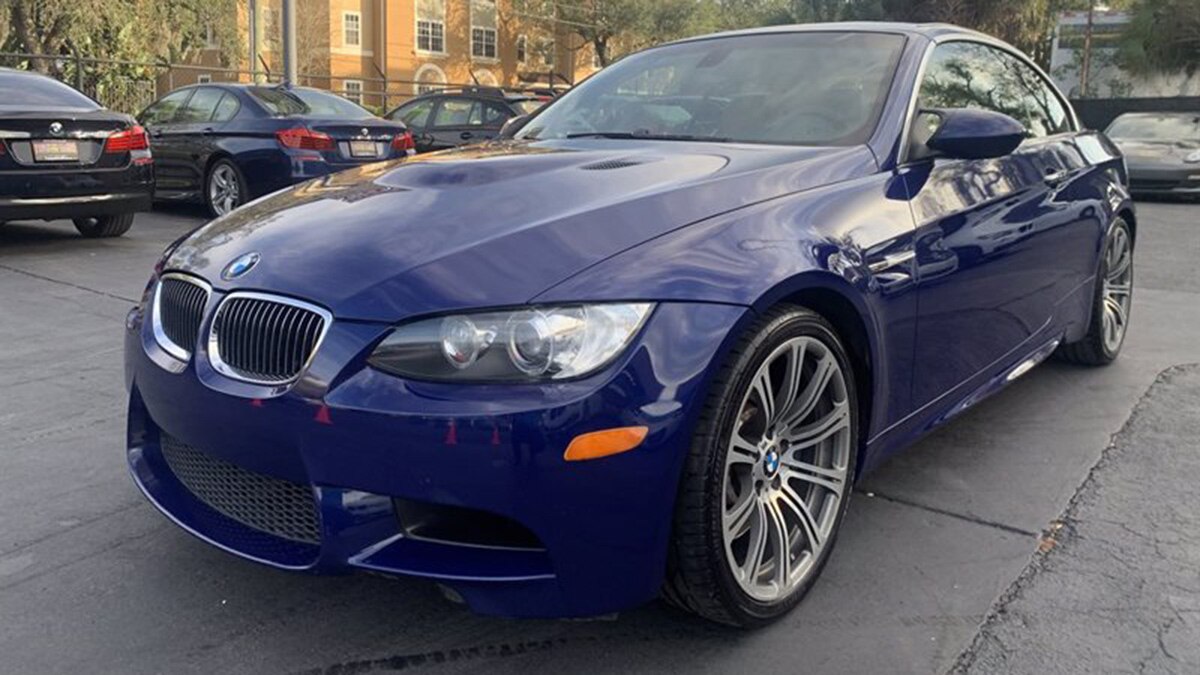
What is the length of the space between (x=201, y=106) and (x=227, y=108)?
59 centimetres

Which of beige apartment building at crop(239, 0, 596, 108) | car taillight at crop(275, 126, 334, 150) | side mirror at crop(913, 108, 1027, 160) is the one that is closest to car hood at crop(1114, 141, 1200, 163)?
car taillight at crop(275, 126, 334, 150)

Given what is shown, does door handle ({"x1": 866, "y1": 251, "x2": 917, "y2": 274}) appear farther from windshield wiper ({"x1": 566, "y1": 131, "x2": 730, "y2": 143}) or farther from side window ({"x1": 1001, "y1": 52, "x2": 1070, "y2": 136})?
side window ({"x1": 1001, "y1": 52, "x2": 1070, "y2": 136})

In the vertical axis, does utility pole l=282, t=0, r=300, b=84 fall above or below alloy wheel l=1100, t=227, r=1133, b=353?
above

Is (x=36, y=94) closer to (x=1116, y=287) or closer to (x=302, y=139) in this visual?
(x=302, y=139)

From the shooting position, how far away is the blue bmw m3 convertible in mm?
2184

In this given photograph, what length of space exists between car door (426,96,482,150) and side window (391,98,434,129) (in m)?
0.14

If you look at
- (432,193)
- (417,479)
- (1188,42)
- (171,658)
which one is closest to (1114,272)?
(432,193)

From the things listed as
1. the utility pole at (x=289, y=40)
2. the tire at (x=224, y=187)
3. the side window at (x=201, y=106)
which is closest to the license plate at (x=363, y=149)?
the tire at (x=224, y=187)

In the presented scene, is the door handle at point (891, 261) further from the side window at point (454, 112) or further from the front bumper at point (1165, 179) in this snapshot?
the front bumper at point (1165, 179)

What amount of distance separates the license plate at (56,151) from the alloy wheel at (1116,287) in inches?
283

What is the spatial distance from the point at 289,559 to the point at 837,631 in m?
1.38

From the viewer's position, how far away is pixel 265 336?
2.41 m

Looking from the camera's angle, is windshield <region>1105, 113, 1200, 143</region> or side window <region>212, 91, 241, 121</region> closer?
side window <region>212, 91, 241, 121</region>

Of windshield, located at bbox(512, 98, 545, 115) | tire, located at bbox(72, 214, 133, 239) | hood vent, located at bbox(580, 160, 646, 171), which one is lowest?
tire, located at bbox(72, 214, 133, 239)
